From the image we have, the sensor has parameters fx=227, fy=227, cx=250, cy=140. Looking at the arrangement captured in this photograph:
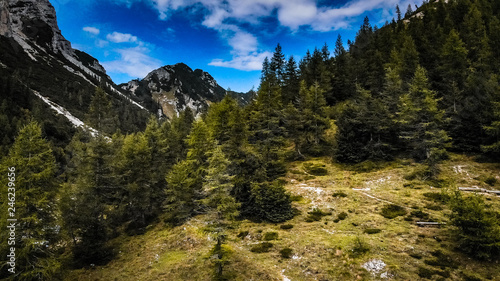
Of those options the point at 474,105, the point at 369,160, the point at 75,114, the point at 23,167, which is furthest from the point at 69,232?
the point at 75,114

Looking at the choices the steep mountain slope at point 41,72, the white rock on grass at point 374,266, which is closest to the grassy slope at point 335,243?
Result: the white rock on grass at point 374,266

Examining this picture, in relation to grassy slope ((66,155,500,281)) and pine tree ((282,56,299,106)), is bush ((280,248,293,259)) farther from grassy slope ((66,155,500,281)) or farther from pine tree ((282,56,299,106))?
pine tree ((282,56,299,106))

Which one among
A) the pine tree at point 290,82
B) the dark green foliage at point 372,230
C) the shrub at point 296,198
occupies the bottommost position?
the dark green foliage at point 372,230

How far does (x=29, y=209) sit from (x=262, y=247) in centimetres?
1896

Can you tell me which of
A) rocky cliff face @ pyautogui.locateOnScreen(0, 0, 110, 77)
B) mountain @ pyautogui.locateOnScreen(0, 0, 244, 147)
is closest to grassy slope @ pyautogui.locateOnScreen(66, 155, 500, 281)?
mountain @ pyautogui.locateOnScreen(0, 0, 244, 147)

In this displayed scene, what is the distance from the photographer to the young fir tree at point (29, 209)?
54.1 ft

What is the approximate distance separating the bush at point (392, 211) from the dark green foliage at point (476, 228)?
17.0 ft

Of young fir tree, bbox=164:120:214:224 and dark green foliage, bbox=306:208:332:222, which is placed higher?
young fir tree, bbox=164:120:214:224

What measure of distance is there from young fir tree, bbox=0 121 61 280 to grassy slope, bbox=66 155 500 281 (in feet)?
17.6

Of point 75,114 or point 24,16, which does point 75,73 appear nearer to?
point 24,16

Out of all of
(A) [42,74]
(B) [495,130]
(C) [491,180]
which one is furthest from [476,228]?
(A) [42,74]

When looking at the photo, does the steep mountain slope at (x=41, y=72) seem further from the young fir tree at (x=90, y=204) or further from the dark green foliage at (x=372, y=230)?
the dark green foliage at (x=372, y=230)

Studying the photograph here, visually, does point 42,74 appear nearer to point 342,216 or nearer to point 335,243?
point 342,216

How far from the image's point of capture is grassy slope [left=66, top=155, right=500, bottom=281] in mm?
15421
